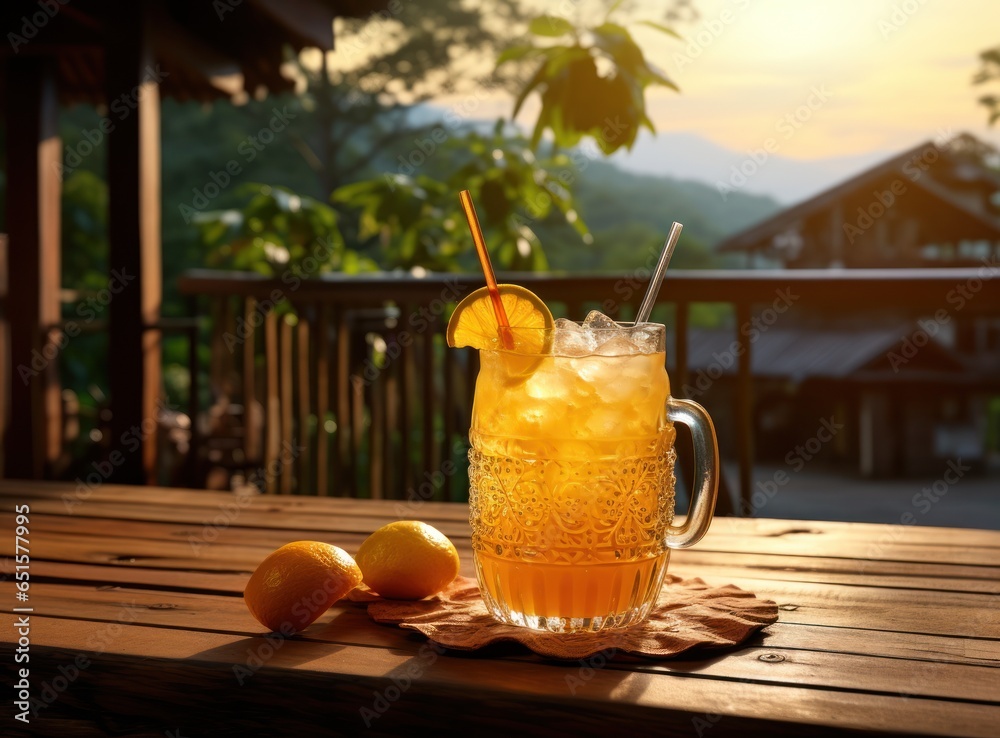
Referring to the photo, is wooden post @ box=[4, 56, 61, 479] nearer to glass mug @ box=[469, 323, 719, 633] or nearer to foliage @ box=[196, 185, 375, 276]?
foliage @ box=[196, 185, 375, 276]

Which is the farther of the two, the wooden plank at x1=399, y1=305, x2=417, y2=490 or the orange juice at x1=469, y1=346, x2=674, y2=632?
the wooden plank at x1=399, y1=305, x2=417, y2=490

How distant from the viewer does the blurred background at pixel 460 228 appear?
3.42m

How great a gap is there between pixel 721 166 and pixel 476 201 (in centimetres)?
1758

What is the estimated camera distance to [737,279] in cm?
280

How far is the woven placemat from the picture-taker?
36.0 inches

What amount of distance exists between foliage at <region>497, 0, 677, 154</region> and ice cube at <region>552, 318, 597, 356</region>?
7.12 ft

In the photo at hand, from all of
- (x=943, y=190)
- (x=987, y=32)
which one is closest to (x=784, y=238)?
(x=943, y=190)

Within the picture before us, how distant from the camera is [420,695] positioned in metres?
0.82

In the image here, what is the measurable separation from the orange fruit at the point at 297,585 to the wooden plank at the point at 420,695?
0.10 feet

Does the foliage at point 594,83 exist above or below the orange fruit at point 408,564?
above
